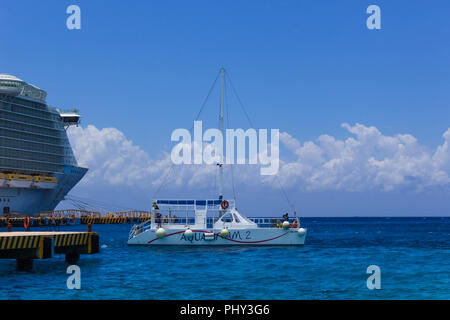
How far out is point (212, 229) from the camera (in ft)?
132

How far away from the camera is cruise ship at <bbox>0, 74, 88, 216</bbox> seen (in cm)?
9375

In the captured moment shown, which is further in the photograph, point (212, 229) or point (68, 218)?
point (68, 218)

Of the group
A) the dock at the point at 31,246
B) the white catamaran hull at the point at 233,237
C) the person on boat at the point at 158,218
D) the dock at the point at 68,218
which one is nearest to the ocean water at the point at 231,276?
the dock at the point at 31,246

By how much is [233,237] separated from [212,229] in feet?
5.95

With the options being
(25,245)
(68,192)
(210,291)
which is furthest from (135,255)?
(68,192)

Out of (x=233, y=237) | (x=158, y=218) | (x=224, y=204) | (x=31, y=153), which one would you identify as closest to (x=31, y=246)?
(x=158, y=218)

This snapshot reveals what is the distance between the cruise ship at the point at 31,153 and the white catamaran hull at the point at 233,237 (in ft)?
196

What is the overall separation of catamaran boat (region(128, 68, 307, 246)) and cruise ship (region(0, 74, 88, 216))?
59.0 meters

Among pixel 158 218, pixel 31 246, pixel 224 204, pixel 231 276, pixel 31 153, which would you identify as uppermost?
pixel 31 153

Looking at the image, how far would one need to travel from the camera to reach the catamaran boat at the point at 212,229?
4019cm

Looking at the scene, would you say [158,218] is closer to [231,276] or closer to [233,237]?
[233,237]

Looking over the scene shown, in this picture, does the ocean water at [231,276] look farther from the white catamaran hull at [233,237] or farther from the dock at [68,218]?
the dock at [68,218]

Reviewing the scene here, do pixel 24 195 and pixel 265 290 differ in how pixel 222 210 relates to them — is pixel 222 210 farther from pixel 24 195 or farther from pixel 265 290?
pixel 24 195
